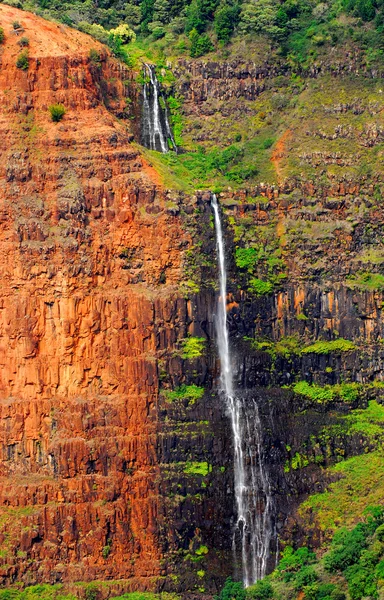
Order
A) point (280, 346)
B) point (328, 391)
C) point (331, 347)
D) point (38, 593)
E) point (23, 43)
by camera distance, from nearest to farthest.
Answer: point (38, 593), point (328, 391), point (331, 347), point (280, 346), point (23, 43)

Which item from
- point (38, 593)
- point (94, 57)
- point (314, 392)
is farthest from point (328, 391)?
point (94, 57)

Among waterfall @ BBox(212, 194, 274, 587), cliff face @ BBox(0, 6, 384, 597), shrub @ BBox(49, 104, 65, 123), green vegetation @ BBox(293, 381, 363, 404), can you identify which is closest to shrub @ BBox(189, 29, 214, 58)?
cliff face @ BBox(0, 6, 384, 597)

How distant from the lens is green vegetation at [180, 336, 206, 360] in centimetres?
10412

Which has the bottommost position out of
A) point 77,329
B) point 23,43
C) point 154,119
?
point 77,329

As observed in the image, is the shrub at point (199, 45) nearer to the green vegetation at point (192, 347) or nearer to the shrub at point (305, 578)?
the green vegetation at point (192, 347)

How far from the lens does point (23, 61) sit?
106812mm

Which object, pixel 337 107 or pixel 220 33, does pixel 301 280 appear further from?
pixel 220 33

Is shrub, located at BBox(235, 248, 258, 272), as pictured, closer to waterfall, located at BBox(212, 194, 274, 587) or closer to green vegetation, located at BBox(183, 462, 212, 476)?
waterfall, located at BBox(212, 194, 274, 587)

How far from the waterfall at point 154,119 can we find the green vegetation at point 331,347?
51.6 feet

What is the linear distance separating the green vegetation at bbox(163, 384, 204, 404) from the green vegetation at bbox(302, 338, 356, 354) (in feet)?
21.4

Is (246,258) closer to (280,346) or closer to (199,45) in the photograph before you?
(280,346)

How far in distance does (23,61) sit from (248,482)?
82.4ft

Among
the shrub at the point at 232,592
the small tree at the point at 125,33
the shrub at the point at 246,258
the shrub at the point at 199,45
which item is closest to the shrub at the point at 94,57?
the shrub at the point at 199,45

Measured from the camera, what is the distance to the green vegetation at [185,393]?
10319 centimetres
